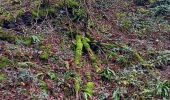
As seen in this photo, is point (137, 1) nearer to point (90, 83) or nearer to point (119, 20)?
point (119, 20)

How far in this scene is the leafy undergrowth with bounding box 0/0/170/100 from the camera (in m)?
8.31

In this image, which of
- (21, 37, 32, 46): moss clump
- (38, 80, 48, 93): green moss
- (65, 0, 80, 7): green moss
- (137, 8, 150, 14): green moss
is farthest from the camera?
(137, 8, 150, 14): green moss

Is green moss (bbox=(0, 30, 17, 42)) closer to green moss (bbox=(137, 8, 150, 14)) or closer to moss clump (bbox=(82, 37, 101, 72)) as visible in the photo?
moss clump (bbox=(82, 37, 101, 72))

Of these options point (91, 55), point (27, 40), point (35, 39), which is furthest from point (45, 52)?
point (91, 55)

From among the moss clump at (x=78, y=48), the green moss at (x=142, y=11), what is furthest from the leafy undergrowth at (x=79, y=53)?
the green moss at (x=142, y=11)

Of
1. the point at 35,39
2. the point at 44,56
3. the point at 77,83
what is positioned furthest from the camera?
the point at 35,39

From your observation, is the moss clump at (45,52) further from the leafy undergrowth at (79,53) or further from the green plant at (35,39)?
the green plant at (35,39)

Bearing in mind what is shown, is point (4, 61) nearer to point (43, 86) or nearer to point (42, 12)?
point (43, 86)

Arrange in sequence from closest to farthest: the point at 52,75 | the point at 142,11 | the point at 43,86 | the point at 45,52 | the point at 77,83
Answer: the point at 43,86
the point at 77,83
the point at 52,75
the point at 45,52
the point at 142,11

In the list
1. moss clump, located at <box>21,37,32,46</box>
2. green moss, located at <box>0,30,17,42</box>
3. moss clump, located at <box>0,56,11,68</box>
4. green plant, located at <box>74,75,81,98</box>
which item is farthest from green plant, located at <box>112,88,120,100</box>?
green moss, located at <box>0,30,17,42</box>

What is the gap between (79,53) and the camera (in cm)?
988

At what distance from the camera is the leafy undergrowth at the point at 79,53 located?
8.31 meters

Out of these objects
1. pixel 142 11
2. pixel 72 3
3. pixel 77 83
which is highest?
pixel 72 3

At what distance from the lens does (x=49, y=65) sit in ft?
29.9
